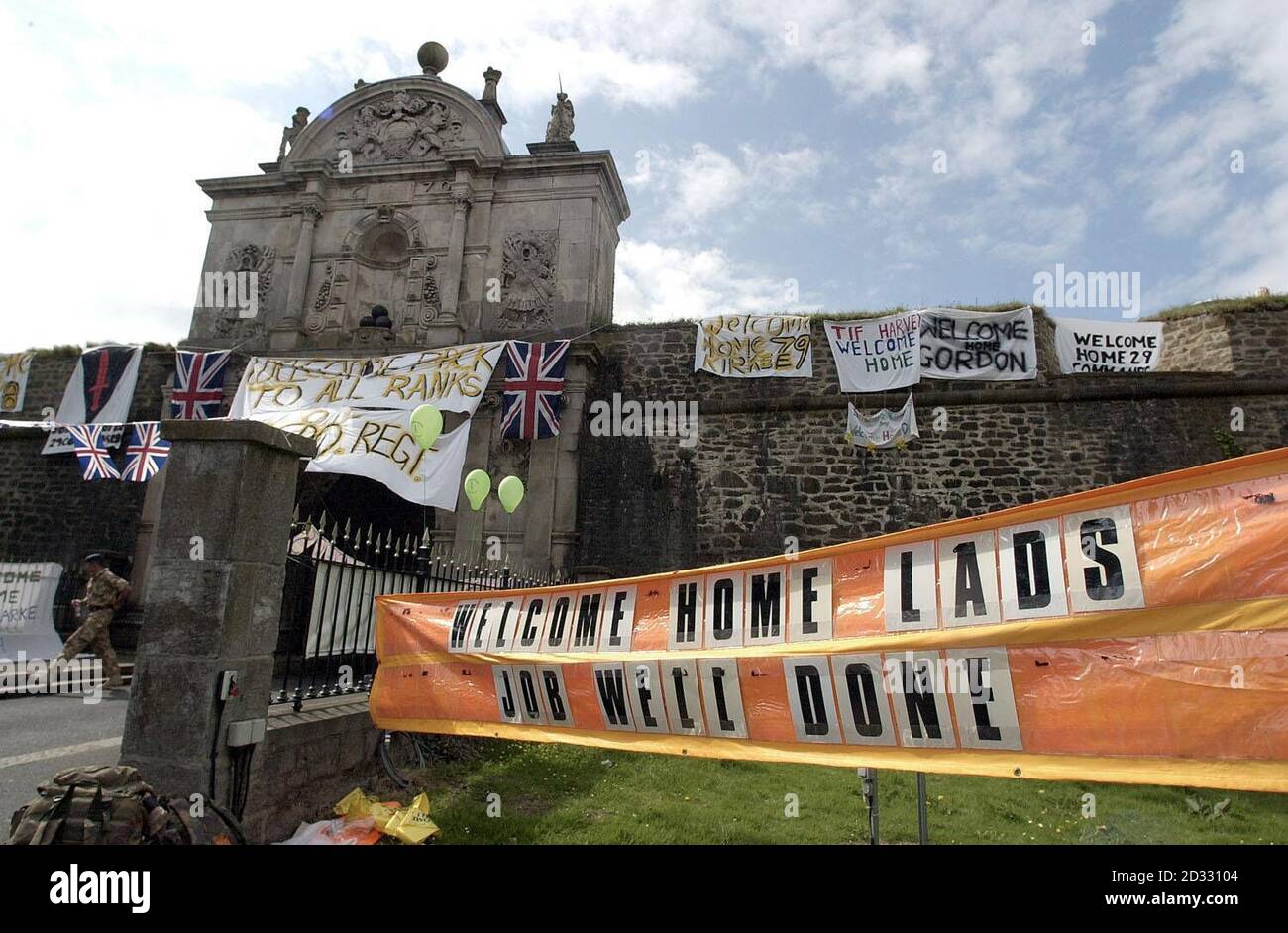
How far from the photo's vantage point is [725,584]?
4125 millimetres

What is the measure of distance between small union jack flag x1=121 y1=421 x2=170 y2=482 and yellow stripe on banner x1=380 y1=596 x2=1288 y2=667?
14026mm

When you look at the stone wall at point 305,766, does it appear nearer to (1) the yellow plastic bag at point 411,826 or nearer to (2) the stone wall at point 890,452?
(1) the yellow plastic bag at point 411,826

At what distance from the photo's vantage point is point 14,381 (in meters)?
16.7

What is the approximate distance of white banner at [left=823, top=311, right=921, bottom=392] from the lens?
41.7 feet

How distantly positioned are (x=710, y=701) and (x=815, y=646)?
0.70m

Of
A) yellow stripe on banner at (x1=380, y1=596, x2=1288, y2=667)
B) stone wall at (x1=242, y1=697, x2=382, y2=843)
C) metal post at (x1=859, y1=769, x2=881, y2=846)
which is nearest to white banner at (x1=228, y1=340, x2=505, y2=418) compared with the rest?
stone wall at (x1=242, y1=697, x2=382, y2=843)

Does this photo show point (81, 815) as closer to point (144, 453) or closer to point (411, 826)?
point (411, 826)

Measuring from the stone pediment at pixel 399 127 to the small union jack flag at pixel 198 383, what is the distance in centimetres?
503

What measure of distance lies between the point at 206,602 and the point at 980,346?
41.2 feet

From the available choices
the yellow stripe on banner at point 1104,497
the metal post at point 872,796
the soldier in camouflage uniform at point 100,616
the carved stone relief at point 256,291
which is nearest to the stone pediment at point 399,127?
the carved stone relief at point 256,291

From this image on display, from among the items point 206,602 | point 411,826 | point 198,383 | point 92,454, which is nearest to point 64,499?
point 92,454

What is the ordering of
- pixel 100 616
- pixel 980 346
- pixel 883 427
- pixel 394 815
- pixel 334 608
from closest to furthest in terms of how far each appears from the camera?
pixel 394 815 < pixel 334 608 < pixel 100 616 < pixel 980 346 < pixel 883 427

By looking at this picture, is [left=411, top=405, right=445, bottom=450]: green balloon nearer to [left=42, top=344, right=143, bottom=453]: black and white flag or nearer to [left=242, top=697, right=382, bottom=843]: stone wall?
[left=242, top=697, right=382, bottom=843]: stone wall
